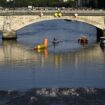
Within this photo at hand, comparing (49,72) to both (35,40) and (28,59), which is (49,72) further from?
(35,40)

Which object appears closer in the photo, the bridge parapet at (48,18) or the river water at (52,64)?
the river water at (52,64)

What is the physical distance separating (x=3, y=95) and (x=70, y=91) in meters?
2.13

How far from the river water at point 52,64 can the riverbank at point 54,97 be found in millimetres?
3477

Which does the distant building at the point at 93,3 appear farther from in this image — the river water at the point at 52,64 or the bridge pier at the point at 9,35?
the bridge pier at the point at 9,35

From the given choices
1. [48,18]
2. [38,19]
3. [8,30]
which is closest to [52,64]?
[38,19]

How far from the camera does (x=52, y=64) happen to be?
32.9 meters

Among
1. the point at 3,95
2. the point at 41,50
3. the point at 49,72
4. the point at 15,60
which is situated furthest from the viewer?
the point at 41,50

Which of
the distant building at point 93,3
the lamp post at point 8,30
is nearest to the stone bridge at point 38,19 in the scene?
the lamp post at point 8,30

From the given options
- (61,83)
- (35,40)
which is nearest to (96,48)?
(35,40)

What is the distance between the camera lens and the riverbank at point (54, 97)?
18875 millimetres

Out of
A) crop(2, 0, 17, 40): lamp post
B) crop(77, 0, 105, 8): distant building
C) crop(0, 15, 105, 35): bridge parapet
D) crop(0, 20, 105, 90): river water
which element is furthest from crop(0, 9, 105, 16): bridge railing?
crop(77, 0, 105, 8): distant building

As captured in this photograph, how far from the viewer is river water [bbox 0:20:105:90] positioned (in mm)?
25828

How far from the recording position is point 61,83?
25484mm

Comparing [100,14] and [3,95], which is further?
[100,14]
